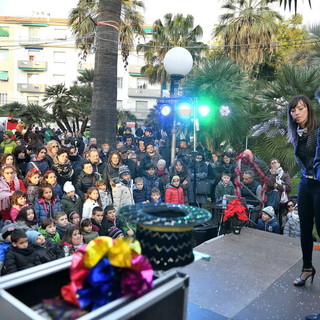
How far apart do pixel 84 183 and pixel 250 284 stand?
3.71 meters

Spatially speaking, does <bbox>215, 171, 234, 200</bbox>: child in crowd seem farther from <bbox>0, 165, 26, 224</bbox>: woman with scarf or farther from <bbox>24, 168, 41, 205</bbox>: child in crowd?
<bbox>0, 165, 26, 224</bbox>: woman with scarf

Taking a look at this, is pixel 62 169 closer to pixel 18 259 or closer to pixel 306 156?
pixel 18 259

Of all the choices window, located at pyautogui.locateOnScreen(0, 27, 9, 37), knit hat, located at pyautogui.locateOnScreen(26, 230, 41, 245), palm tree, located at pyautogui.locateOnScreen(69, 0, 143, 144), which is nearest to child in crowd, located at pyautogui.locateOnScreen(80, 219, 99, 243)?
knit hat, located at pyautogui.locateOnScreen(26, 230, 41, 245)

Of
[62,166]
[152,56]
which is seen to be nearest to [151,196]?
[62,166]

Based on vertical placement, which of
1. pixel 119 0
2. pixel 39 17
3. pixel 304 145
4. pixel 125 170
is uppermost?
pixel 39 17

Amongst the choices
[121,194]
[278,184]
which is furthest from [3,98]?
[278,184]

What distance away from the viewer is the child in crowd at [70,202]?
5203 millimetres

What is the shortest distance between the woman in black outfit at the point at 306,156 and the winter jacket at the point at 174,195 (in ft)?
12.3

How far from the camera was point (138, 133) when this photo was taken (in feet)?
49.6

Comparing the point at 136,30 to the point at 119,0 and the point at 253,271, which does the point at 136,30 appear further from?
the point at 253,271

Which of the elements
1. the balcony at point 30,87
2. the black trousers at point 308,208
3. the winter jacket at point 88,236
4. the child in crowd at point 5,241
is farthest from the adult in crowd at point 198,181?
the balcony at point 30,87

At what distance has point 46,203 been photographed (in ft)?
16.0

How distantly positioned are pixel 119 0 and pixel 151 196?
5.42m

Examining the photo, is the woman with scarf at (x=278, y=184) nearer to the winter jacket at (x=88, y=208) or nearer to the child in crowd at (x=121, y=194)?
the child in crowd at (x=121, y=194)
